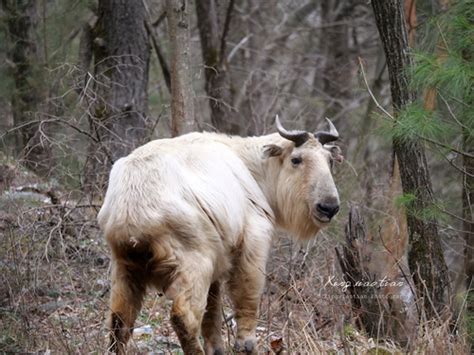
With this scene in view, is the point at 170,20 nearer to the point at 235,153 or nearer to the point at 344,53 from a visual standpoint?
the point at 235,153

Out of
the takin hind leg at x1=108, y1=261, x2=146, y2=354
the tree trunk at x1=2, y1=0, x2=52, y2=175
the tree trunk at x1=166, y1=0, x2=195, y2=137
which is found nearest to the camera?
the takin hind leg at x1=108, y1=261, x2=146, y2=354

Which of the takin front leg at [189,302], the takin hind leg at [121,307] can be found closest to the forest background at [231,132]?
the takin hind leg at [121,307]

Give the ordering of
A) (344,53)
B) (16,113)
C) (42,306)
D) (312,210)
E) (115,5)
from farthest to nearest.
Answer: (344,53), (16,113), (115,5), (42,306), (312,210)

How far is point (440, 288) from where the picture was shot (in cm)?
841

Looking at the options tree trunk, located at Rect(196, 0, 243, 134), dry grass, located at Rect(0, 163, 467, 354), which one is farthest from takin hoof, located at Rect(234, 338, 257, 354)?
tree trunk, located at Rect(196, 0, 243, 134)

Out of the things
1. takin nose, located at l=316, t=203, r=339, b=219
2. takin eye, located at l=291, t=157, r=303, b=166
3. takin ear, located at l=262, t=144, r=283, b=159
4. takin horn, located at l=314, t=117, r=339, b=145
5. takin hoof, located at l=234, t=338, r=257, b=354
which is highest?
takin horn, located at l=314, t=117, r=339, b=145

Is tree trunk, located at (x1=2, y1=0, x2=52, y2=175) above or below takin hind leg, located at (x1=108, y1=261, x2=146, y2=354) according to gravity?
above

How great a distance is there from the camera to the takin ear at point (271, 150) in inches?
323

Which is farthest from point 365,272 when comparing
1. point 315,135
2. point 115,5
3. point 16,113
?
point 16,113

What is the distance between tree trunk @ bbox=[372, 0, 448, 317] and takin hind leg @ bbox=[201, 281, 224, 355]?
1882mm

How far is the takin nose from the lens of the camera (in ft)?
25.8

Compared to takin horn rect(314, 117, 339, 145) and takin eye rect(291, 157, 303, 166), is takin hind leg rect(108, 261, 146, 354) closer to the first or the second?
takin eye rect(291, 157, 303, 166)

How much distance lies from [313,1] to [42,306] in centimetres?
1683

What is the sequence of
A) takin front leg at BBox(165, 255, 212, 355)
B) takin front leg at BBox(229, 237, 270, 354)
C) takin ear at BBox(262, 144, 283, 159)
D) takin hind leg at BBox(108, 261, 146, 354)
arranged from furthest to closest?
takin ear at BBox(262, 144, 283, 159) → takin front leg at BBox(229, 237, 270, 354) → takin hind leg at BBox(108, 261, 146, 354) → takin front leg at BBox(165, 255, 212, 355)
